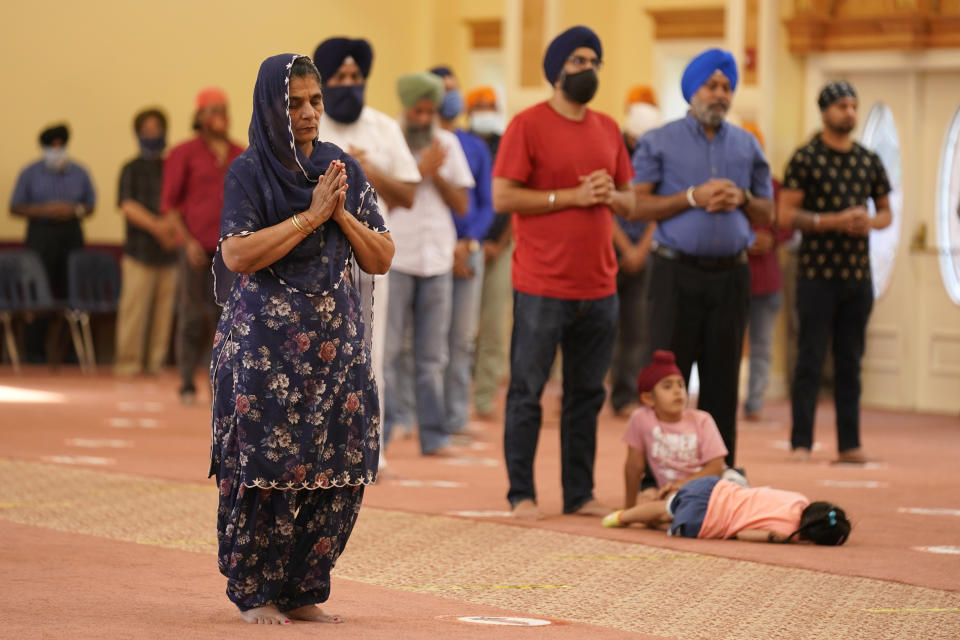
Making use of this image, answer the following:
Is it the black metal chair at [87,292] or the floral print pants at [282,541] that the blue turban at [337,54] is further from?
the black metal chair at [87,292]

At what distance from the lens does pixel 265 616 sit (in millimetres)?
3840

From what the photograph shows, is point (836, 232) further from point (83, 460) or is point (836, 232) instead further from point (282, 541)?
point (282, 541)

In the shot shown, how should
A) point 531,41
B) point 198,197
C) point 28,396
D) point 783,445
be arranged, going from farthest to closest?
point 531,41 < point 28,396 < point 198,197 < point 783,445

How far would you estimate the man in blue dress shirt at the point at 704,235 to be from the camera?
6.21 m

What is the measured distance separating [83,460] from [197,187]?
3.23 m

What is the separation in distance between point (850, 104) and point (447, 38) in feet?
28.8

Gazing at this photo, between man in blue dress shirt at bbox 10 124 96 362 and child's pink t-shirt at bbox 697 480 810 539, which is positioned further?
man in blue dress shirt at bbox 10 124 96 362

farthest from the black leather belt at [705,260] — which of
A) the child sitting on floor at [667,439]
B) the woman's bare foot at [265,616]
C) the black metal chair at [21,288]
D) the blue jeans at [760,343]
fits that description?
the black metal chair at [21,288]

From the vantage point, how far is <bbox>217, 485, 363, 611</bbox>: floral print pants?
12.4 feet

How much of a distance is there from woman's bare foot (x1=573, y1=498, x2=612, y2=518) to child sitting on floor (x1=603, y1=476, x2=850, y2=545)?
390 millimetres

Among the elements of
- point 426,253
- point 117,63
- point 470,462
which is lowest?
point 470,462

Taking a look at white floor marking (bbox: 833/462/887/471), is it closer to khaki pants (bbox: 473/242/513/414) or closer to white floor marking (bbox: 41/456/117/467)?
khaki pants (bbox: 473/242/513/414)

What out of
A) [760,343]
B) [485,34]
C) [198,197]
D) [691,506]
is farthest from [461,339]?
[485,34]

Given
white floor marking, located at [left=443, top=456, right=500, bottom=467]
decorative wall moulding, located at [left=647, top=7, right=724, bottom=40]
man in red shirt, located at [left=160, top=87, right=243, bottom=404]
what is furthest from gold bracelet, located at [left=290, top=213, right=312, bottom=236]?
decorative wall moulding, located at [left=647, top=7, right=724, bottom=40]
